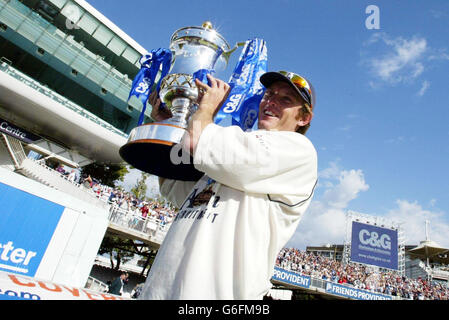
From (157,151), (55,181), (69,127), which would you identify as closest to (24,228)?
Result: (157,151)

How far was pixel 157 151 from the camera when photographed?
1.61 m

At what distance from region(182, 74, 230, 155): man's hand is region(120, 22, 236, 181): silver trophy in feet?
1.02

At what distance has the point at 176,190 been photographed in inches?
72.7

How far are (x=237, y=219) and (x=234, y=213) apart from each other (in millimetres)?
26

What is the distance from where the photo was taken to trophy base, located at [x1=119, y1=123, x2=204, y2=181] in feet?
5.02

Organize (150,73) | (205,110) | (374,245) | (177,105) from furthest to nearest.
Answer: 1. (374,245)
2. (150,73)
3. (177,105)
4. (205,110)

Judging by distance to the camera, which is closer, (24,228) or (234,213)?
(234,213)

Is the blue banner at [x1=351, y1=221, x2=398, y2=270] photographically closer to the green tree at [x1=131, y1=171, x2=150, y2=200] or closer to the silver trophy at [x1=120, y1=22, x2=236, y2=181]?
the green tree at [x1=131, y1=171, x2=150, y2=200]

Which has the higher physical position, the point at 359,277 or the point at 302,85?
the point at 359,277

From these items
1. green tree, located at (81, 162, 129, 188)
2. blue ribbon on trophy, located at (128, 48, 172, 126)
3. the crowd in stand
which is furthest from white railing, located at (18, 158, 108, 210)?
the crowd in stand

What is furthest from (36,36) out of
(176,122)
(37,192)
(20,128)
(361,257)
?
(361,257)

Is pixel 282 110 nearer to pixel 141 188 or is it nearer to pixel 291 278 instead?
pixel 291 278

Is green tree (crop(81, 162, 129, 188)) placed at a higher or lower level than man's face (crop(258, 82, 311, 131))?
higher
